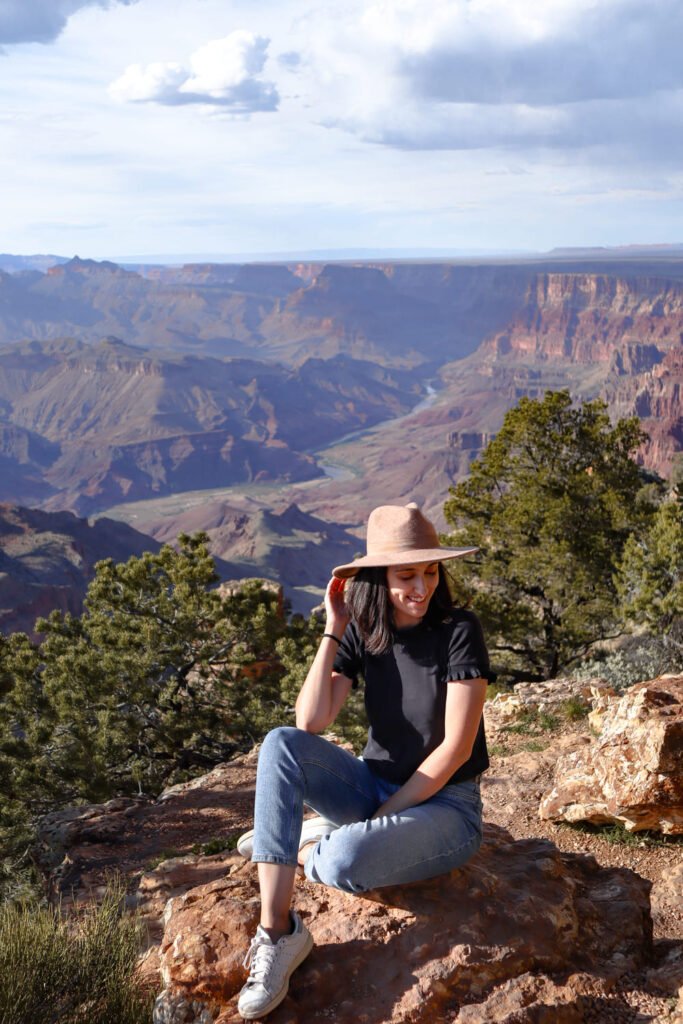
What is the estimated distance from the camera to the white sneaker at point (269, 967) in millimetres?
3658

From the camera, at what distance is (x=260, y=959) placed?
375 cm

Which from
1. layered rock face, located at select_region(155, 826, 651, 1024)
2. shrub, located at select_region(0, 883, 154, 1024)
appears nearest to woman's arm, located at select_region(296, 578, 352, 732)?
layered rock face, located at select_region(155, 826, 651, 1024)

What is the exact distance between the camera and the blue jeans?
402 centimetres

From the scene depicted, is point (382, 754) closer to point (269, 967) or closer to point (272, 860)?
point (272, 860)

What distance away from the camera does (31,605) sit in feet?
205

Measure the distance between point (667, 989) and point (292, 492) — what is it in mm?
170200

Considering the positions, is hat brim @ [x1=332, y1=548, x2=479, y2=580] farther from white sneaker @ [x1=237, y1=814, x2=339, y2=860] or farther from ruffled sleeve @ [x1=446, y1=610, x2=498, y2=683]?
white sneaker @ [x1=237, y1=814, x2=339, y2=860]

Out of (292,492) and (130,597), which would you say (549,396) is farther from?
(292,492)

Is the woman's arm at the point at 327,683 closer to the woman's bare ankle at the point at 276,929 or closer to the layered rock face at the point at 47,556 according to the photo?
the woman's bare ankle at the point at 276,929

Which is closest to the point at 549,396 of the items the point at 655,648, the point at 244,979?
the point at 655,648

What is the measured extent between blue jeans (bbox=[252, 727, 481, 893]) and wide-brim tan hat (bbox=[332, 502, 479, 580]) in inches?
38.3

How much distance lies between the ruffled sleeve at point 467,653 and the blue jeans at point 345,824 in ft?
2.03

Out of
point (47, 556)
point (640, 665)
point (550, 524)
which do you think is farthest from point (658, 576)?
point (47, 556)

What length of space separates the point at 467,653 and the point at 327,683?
0.85 meters
